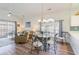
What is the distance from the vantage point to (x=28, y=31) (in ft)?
8.64

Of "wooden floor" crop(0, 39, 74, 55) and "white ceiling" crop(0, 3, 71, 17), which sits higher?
"white ceiling" crop(0, 3, 71, 17)

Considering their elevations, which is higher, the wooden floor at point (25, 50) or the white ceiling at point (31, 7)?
the white ceiling at point (31, 7)

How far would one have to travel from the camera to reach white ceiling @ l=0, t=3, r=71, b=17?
2.54m

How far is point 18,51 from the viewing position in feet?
8.55

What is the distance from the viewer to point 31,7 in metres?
2.58

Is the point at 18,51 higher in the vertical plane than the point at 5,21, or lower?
lower

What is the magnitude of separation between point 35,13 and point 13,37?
2.62ft

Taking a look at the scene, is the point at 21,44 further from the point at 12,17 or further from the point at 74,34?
the point at 74,34

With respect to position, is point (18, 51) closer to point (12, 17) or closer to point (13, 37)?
point (13, 37)

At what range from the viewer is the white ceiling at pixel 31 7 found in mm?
2539

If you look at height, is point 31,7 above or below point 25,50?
A: above
